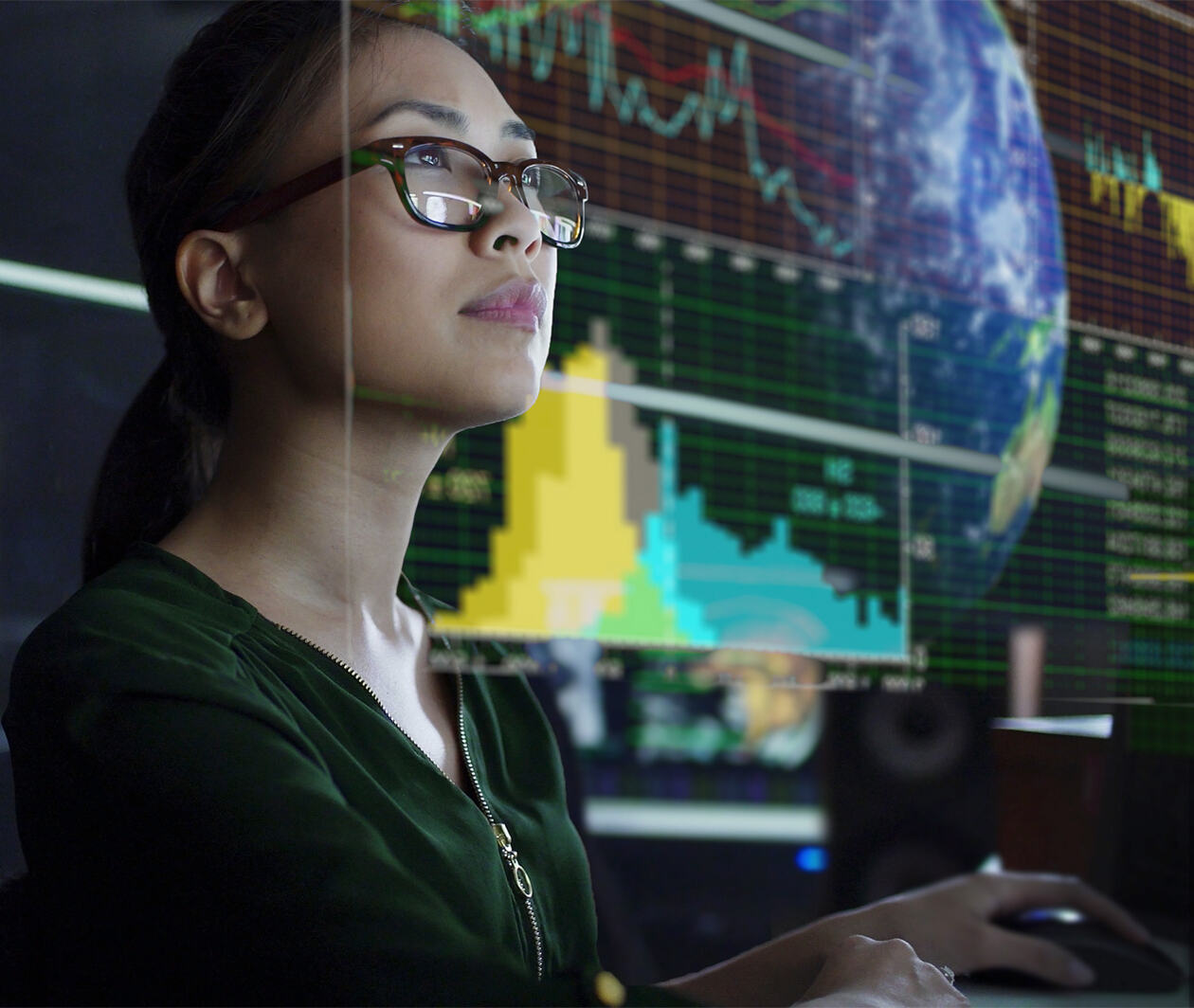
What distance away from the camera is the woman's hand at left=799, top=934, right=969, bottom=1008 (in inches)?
25.1

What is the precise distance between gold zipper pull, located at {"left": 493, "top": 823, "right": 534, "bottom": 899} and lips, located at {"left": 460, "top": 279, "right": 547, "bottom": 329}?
258 mm

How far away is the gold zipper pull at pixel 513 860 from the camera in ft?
2.13

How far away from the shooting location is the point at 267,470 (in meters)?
0.65

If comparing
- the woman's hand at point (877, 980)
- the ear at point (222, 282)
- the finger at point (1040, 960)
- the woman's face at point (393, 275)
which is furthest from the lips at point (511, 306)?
the finger at point (1040, 960)

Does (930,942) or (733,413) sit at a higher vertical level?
(733,413)

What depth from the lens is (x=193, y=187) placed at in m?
0.67

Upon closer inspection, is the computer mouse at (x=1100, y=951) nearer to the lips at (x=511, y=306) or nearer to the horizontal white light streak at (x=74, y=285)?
the lips at (x=511, y=306)

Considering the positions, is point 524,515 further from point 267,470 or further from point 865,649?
point 865,649

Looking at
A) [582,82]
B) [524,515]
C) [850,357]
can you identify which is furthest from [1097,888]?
[582,82]

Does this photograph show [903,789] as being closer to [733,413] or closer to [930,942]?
[930,942]

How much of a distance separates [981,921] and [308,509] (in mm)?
519

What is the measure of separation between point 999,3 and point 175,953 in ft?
2.81

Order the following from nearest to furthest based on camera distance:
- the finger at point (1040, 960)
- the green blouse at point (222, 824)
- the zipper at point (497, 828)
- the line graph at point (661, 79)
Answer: the green blouse at point (222, 824)
the zipper at point (497, 828)
the line graph at point (661, 79)
the finger at point (1040, 960)

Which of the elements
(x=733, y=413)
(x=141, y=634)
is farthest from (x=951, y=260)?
(x=141, y=634)
